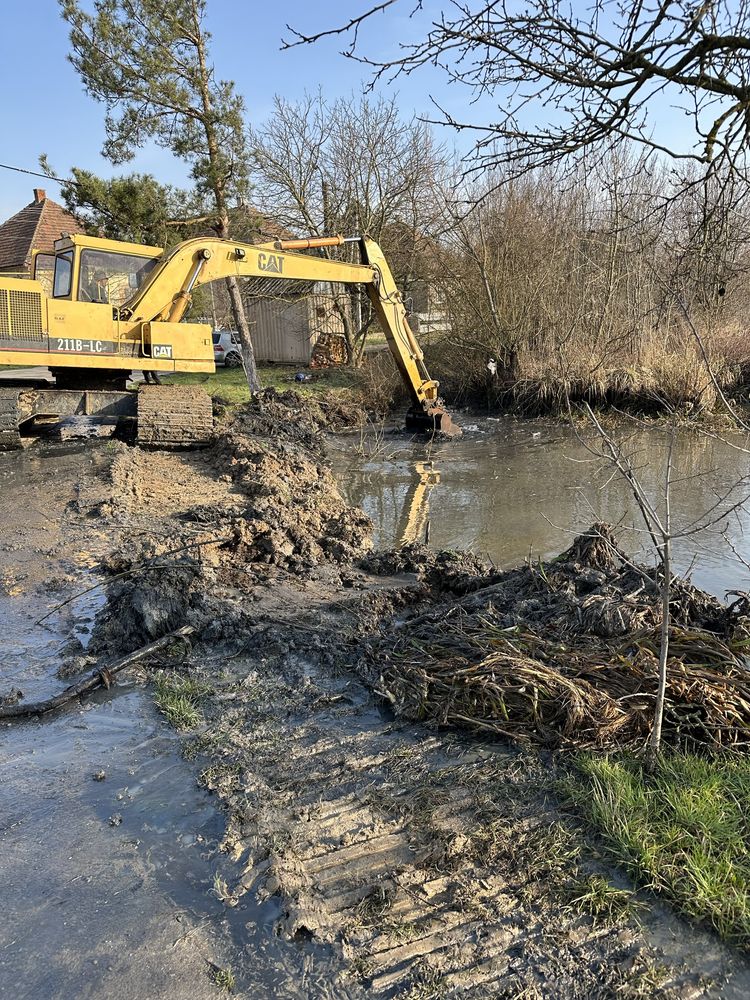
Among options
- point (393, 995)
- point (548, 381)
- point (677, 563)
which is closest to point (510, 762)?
point (393, 995)

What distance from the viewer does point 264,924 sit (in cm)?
271

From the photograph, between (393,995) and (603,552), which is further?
(603,552)

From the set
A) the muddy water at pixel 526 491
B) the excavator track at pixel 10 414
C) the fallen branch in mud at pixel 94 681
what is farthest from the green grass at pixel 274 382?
the fallen branch in mud at pixel 94 681

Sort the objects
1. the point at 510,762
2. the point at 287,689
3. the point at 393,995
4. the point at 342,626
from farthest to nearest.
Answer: the point at 342,626 → the point at 287,689 → the point at 510,762 → the point at 393,995

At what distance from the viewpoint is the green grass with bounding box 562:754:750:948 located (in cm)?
273

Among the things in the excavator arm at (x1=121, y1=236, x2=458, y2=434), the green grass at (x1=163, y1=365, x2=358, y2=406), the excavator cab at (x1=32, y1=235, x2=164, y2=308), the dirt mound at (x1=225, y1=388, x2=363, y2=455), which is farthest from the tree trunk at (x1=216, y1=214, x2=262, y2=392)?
the excavator cab at (x1=32, y1=235, x2=164, y2=308)

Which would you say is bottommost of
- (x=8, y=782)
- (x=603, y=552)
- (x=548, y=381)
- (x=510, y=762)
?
(x=8, y=782)

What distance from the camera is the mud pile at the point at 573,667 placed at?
376cm

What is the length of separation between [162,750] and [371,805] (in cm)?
131

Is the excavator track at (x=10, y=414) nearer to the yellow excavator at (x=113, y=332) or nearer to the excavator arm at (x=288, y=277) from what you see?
the yellow excavator at (x=113, y=332)

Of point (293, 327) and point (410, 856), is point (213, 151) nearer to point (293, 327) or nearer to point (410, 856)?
point (293, 327)

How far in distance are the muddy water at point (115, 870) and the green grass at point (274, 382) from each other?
43.0ft

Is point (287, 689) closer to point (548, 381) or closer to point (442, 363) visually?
point (548, 381)

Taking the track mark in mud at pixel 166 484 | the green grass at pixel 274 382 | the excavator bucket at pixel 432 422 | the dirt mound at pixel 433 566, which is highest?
the green grass at pixel 274 382
